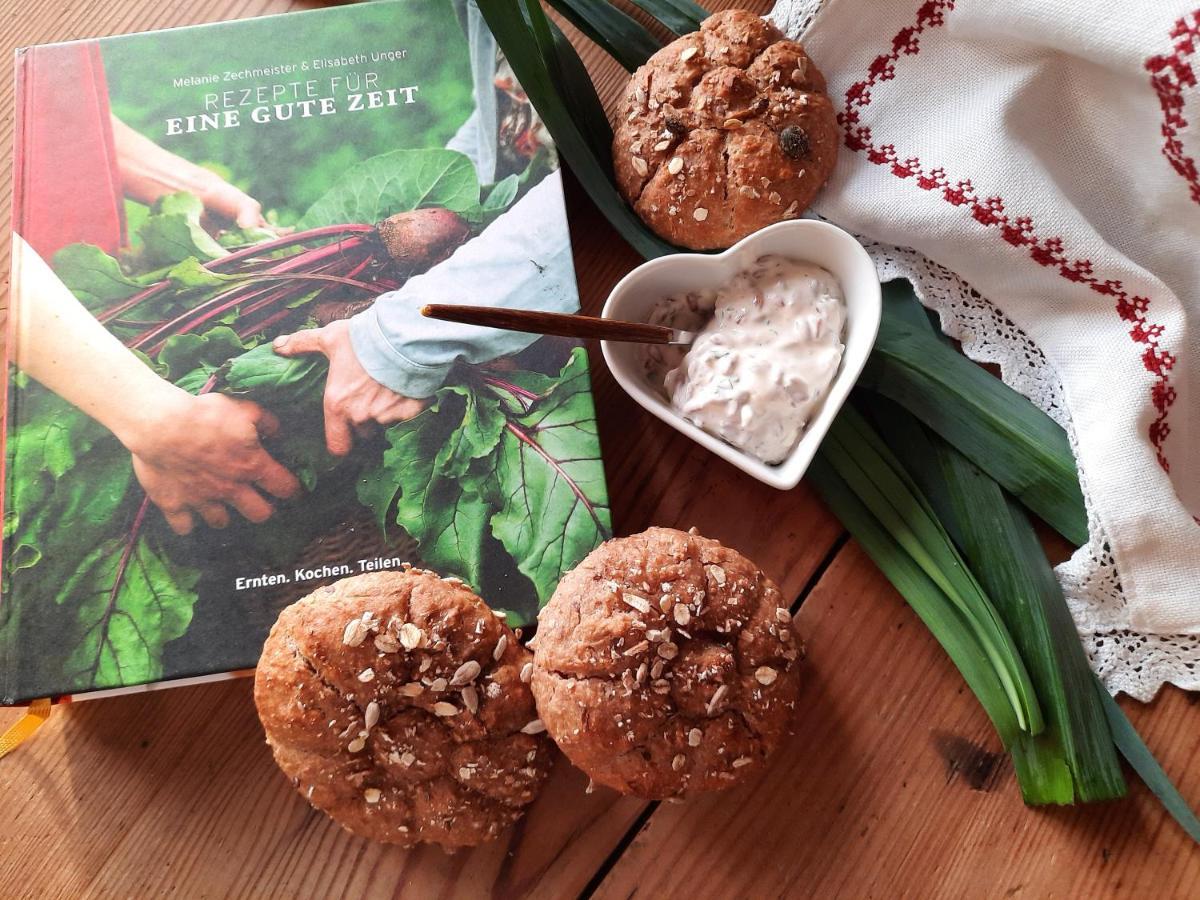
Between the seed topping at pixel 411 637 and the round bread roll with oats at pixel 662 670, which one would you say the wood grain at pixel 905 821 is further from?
the seed topping at pixel 411 637

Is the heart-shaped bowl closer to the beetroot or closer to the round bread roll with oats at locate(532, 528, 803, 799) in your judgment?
the round bread roll with oats at locate(532, 528, 803, 799)

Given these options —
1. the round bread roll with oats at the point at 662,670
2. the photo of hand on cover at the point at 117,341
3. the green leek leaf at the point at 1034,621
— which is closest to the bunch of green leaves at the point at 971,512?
the green leek leaf at the point at 1034,621

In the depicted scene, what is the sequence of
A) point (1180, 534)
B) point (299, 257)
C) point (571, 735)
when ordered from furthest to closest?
1. point (299, 257)
2. point (1180, 534)
3. point (571, 735)

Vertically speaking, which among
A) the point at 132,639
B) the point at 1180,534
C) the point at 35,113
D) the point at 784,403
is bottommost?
the point at 132,639

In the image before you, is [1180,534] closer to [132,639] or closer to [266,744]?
[266,744]

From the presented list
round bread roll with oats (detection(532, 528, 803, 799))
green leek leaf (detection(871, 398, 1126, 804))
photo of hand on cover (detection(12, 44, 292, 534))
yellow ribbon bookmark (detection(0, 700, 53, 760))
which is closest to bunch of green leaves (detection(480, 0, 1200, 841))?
green leek leaf (detection(871, 398, 1126, 804))

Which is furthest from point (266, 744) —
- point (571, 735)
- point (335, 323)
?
point (335, 323)

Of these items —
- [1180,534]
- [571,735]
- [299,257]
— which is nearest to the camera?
[571,735]
